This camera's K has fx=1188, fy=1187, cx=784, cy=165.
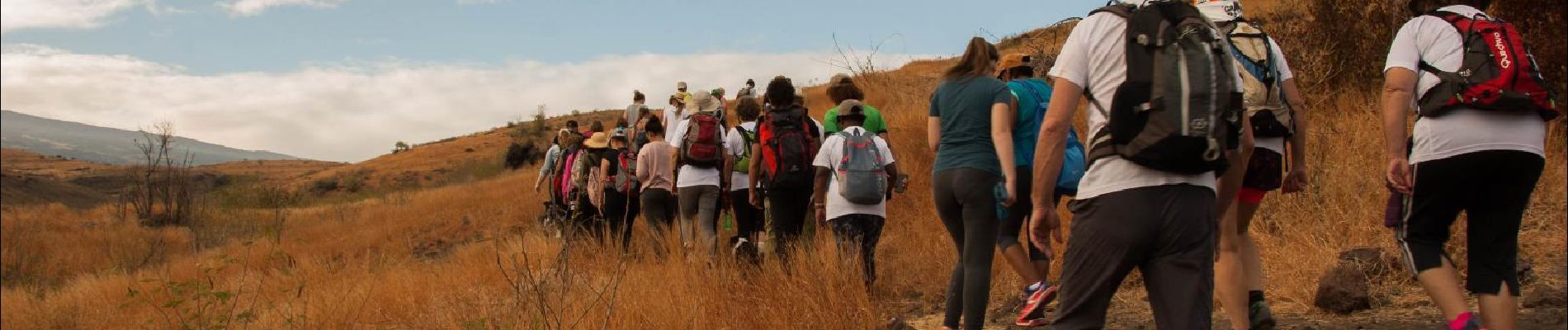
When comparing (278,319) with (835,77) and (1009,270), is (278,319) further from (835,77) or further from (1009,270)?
(1009,270)

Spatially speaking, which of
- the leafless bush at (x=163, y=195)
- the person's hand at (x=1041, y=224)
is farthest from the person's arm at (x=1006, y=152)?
the leafless bush at (x=163, y=195)

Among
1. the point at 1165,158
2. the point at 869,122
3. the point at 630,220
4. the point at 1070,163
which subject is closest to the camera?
the point at 1165,158

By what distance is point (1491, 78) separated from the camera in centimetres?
407

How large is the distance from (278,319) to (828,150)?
6.14 metres

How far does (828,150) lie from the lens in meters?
6.45

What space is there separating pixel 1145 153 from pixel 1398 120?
76.5 inches

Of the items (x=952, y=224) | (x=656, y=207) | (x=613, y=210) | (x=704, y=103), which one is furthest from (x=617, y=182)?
(x=952, y=224)

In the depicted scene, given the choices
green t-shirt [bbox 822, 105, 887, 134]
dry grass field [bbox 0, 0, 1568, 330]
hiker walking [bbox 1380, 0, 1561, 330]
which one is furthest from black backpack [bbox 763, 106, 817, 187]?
hiker walking [bbox 1380, 0, 1561, 330]

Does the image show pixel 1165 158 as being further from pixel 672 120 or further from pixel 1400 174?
pixel 672 120

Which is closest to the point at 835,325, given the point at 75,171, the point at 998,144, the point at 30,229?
the point at 998,144

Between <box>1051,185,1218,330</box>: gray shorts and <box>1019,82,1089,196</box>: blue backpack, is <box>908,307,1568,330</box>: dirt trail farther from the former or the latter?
<box>1051,185,1218,330</box>: gray shorts

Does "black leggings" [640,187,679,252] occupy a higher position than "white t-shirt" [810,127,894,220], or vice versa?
"white t-shirt" [810,127,894,220]

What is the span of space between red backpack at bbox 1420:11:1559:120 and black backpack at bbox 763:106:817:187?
3.77 metres

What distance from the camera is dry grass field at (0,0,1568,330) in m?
6.23
